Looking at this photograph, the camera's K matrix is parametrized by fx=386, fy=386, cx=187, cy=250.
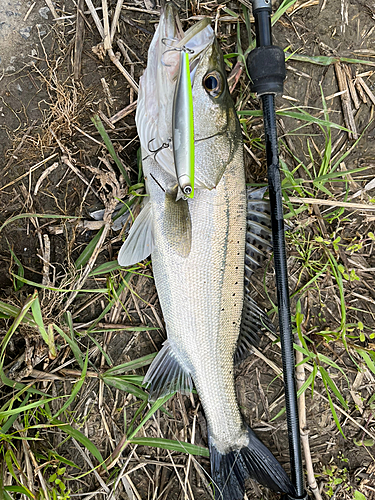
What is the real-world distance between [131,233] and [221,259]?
0.51 metres

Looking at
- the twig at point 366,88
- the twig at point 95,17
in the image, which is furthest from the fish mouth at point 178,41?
the twig at point 366,88

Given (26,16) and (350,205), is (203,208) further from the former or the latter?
(26,16)

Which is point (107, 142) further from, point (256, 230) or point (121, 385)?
point (121, 385)

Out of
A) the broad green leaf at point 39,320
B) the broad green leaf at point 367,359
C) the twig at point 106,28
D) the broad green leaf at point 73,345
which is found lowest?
the broad green leaf at point 367,359

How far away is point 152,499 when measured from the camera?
2338 millimetres

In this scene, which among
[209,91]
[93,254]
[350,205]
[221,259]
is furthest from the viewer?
[350,205]

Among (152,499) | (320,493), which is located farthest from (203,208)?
(320,493)

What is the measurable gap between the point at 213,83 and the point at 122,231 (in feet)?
3.12

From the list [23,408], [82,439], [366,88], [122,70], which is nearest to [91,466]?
Result: [82,439]

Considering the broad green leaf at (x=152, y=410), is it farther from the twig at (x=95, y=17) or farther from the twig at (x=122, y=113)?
the twig at (x=95, y=17)

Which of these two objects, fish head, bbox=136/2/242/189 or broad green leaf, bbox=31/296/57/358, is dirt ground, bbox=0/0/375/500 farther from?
fish head, bbox=136/2/242/189

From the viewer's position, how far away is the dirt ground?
2.27 meters

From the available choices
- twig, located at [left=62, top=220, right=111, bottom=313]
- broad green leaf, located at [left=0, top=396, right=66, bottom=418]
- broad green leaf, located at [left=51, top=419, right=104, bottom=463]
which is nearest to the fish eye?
twig, located at [left=62, top=220, right=111, bottom=313]

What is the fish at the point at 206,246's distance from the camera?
1895mm
